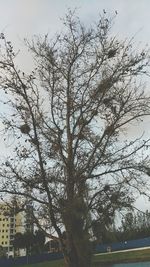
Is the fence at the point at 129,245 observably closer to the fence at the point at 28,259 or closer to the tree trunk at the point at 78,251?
the fence at the point at 28,259

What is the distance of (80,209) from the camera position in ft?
55.8

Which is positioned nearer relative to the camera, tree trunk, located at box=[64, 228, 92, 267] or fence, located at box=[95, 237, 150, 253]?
tree trunk, located at box=[64, 228, 92, 267]

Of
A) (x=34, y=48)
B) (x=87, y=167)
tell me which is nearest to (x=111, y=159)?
(x=87, y=167)

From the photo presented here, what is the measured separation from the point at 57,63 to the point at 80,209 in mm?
5688

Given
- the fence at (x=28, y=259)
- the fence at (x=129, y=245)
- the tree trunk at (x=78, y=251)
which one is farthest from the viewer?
the fence at (x=28, y=259)

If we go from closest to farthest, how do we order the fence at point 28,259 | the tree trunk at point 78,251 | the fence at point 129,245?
the tree trunk at point 78,251 < the fence at point 129,245 < the fence at point 28,259

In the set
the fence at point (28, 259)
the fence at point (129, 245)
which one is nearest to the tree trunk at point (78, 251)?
the fence at point (129, 245)

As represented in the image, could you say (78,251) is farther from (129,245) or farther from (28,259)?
(28,259)

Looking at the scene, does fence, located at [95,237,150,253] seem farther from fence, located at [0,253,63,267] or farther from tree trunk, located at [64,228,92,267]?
tree trunk, located at [64,228,92,267]

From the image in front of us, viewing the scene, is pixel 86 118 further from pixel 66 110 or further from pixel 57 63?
pixel 57 63

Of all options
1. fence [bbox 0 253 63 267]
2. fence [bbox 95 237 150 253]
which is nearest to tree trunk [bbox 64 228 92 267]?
fence [bbox 95 237 150 253]

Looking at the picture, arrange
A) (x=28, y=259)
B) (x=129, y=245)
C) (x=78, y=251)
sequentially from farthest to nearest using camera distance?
(x=28, y=259) → (x=129, y=245) → (x=78, y=251)

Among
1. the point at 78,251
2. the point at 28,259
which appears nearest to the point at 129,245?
the point at 28,259

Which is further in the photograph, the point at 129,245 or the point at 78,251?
the point at 129,245
